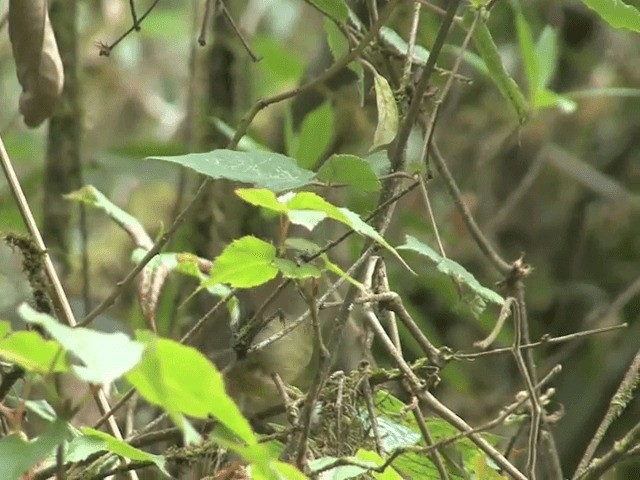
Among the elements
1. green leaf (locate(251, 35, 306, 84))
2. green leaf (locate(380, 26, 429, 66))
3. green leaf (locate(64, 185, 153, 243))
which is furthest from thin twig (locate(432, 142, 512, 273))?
green leaf (locate(251, 35, 306, 84))

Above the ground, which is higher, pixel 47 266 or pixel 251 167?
pixel 251 167

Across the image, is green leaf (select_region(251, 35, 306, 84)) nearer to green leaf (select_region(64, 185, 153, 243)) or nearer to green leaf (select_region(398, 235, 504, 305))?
green leaf (select_region(64, 185, 153, 243))

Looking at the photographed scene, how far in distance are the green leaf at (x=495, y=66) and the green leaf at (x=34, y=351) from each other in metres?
0.46

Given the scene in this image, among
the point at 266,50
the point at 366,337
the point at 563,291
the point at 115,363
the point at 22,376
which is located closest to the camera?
the point at 115,363

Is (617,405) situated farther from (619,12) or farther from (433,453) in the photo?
(619,12)

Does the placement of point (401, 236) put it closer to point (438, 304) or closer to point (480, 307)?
point (438, 304)

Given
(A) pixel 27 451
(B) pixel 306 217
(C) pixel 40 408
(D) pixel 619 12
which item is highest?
(D) pixel 619 12

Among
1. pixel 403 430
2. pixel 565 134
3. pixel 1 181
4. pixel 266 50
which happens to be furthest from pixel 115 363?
pixel 565 134

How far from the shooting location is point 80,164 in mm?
1447

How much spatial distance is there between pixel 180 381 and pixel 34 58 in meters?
0.45

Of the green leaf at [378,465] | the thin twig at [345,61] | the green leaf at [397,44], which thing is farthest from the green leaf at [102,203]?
the green leaf at [378,465]

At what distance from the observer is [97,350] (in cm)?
Answer: 39

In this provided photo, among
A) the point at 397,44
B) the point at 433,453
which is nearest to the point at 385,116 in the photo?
the point at 397,44

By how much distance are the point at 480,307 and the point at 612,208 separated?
3.98ft
